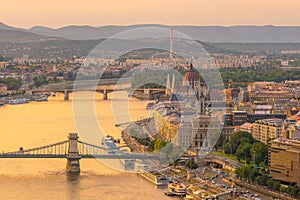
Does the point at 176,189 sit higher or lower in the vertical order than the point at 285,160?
lower

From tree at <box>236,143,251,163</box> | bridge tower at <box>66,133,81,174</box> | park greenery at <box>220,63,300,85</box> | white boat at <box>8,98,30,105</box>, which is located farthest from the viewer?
park greenery at <box>220,63,300,85</box>

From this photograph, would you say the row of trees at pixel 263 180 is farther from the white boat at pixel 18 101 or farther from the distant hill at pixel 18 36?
the distant hill at pixel 18 36

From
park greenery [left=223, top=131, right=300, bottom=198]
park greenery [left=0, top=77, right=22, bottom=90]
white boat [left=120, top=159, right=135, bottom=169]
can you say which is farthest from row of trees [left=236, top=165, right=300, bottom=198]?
park greenery [left=0, top=77, right=22, bottom=90]

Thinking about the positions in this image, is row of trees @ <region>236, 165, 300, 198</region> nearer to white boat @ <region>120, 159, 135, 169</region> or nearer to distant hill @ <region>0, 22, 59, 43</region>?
white boat @ <region>120, 159, 135, 169</region>

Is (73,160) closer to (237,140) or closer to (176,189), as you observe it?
(176,189)

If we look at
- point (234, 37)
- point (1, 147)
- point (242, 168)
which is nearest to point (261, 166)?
point (242, 168)

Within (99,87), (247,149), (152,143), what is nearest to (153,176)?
(247,149)

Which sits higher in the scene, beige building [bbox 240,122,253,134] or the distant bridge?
the distant bridge
